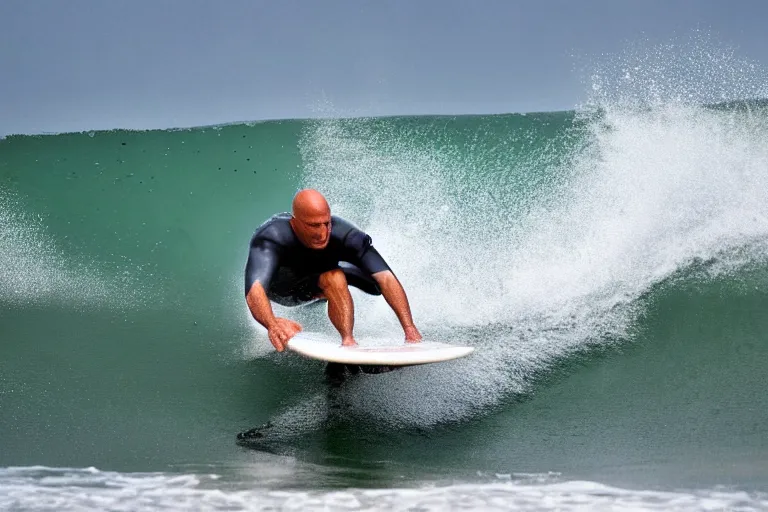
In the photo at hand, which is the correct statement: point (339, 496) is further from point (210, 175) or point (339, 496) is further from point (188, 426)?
point (210, 175)

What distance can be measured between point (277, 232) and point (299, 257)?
121 millimetres

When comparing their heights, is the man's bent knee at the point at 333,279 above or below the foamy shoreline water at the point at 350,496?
above

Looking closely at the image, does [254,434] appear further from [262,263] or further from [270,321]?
[262,263]

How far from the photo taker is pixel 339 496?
2.68m

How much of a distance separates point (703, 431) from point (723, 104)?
285cm

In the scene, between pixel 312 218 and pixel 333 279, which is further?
pixel 333 279

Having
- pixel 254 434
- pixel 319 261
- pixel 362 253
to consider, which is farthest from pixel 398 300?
pixel 254 434

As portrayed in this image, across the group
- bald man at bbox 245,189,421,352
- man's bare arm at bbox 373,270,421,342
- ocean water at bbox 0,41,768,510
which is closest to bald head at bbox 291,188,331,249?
bald man at bbox 245,189,421,352

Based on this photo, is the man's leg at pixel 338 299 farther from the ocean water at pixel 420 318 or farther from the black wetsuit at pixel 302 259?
Result: the ocean water at pixel 420 318

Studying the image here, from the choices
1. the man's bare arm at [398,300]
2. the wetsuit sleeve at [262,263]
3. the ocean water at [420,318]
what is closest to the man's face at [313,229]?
the wetsuit sleeve at [262,263]

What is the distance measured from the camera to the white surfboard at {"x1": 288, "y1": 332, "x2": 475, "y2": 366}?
2891 mm

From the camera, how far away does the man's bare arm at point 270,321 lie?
3014 mm

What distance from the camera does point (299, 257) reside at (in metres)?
3.26

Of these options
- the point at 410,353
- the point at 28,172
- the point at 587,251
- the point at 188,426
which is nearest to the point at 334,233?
the point at 410,353
